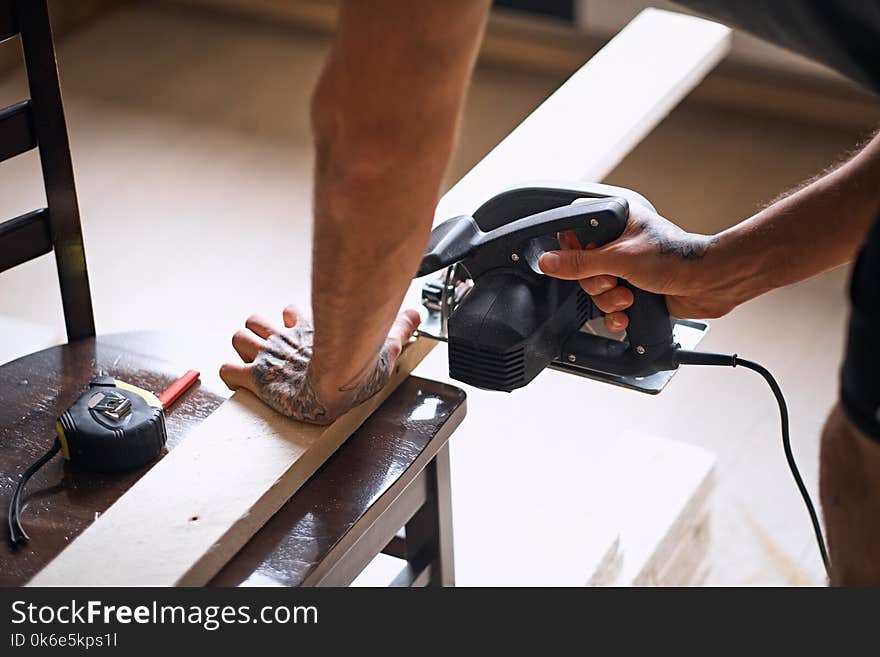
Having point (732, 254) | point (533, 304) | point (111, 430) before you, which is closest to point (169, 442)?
point (111, 430)

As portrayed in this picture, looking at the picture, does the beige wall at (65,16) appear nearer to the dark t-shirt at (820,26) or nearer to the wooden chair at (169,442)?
the wooden chair at (169,442)

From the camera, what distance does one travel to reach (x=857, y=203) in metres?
1.28

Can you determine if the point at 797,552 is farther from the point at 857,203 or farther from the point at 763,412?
the point at 857,203

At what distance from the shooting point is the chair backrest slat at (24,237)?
1520 mm

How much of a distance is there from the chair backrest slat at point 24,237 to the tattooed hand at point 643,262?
0.66 metres

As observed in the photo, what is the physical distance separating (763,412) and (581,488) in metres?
0.46

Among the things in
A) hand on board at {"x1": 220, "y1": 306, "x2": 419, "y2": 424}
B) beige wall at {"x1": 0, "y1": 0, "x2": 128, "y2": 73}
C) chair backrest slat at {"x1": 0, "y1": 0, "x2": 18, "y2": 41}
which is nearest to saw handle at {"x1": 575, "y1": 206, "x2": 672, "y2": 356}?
hand on board at {"x1": 220, "y1": 306, "x2": 419, "y2": 424}

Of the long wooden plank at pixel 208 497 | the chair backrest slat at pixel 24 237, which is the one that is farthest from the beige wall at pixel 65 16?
the long wooden plank at pixel 208 497

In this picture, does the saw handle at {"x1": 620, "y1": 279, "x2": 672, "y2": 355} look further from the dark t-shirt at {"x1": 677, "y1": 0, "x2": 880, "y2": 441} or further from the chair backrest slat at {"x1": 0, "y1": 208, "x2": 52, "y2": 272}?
the chair backrest slat at {"x1": 0, "y1": 208, "x2": 52, "y2": 272}

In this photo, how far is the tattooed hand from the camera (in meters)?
1.35

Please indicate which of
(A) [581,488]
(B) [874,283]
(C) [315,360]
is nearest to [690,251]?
(C) [315,360]

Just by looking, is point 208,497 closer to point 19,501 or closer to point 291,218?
point 19,501

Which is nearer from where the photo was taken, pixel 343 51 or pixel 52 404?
pixel 343 51

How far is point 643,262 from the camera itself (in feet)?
4.43
